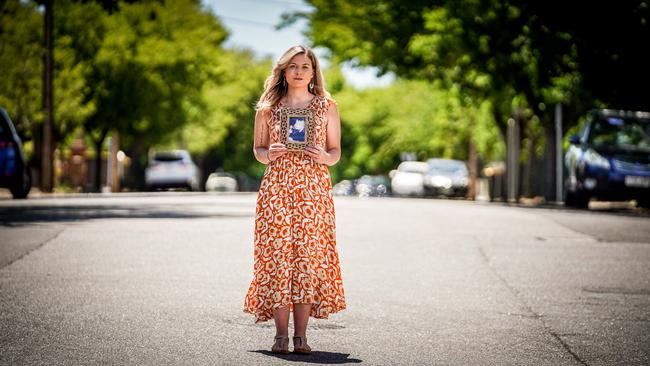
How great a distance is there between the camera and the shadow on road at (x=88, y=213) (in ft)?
56.0

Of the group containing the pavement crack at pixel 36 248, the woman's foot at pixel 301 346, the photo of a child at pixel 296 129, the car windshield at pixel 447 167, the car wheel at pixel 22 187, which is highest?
the car windshield at pixel 447 167

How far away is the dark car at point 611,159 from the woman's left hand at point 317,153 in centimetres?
1728

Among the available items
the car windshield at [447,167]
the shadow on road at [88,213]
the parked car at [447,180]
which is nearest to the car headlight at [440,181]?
the parked car at [447,180]

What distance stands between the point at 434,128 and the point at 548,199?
128ft

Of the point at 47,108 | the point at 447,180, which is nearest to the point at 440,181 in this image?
the point at 447,180

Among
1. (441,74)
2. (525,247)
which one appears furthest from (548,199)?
(525,247)

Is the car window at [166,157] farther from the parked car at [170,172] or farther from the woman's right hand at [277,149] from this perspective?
the woman's right hand at [277,149]

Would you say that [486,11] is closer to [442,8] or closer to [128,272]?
[442,8]

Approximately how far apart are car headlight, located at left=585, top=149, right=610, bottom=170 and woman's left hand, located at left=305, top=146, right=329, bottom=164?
682 inches

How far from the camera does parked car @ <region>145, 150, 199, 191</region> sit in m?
39.6

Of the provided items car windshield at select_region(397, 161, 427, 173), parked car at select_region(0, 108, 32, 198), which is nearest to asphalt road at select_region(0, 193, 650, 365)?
parked car at select_region(0, 108, 32, 198)

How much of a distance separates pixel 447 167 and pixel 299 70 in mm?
38097

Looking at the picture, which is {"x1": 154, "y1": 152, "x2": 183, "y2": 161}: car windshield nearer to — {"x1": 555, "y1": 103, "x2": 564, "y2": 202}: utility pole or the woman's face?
{"x1": 555, "y1": 103, "x2": 564, "y2": 202}: utility pole

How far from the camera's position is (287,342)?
20.5ft
